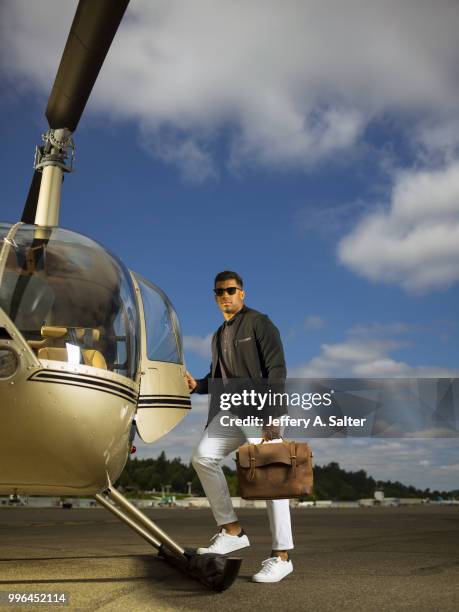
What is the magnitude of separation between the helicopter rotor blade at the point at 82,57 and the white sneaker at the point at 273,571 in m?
3.85

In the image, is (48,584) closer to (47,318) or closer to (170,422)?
(170,422)

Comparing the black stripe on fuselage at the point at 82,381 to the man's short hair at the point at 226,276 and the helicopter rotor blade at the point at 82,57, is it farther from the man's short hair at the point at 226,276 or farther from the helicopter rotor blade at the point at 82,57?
the helicopter rotor blade at the point at 82,57

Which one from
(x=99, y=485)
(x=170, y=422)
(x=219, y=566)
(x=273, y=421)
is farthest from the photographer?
(x=170, y=422)

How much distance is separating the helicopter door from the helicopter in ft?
0.09

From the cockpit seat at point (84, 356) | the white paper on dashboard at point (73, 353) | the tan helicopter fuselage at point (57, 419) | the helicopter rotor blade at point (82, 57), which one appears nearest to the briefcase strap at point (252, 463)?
the tan helicopter fuselage at point (57, 419)

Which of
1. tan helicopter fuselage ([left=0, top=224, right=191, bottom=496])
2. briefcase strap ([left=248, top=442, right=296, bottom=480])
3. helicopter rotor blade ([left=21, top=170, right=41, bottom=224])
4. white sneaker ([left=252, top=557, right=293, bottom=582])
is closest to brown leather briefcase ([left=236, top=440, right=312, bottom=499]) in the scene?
briefcase strap ([left=248, top=442, right=296, bottom=480])

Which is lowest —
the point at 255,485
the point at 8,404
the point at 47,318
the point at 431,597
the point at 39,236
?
the point at 431,597

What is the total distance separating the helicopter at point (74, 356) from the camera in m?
3.71

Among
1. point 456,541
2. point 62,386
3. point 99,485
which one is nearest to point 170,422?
point 99,485

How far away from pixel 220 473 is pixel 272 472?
2.10 feet

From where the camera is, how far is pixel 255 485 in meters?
4.55

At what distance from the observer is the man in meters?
4.95

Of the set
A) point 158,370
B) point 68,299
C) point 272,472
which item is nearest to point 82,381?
point 68,299

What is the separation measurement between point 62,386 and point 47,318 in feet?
1.37
